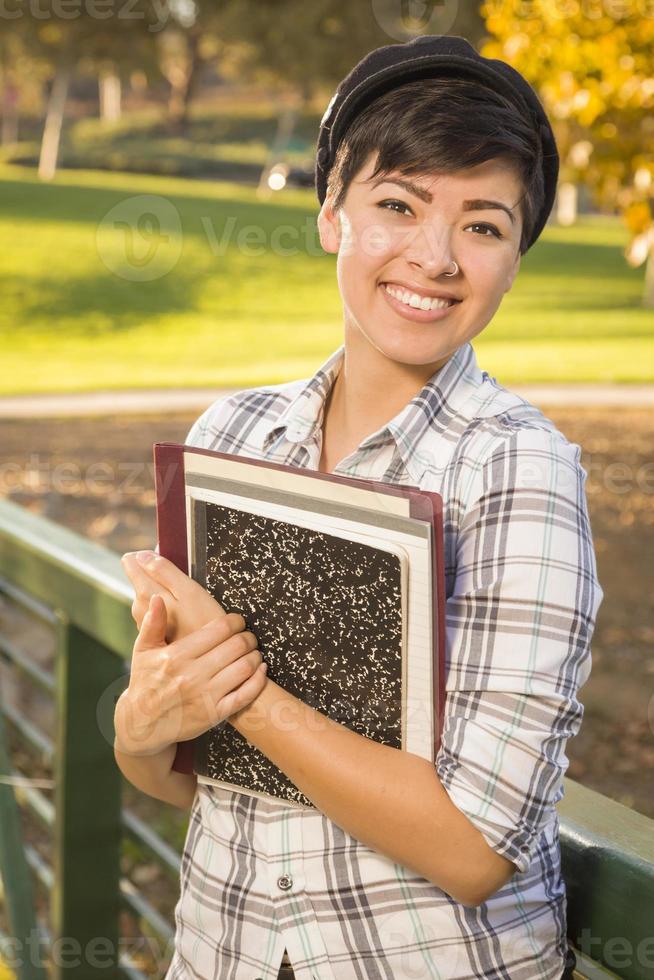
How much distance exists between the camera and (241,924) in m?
1.39

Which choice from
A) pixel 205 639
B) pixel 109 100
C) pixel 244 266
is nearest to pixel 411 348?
pixel 205 639

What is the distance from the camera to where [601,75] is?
5.90m

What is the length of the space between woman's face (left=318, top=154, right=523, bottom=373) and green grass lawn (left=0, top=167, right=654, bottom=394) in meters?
12.7

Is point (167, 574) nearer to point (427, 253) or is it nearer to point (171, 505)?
point (171, 505)

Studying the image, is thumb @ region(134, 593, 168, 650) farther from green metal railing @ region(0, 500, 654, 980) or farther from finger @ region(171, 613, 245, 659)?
green metal railing @ region(0, 500, 654, 980)

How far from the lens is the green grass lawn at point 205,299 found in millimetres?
17156

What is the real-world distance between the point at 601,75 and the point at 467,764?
5.33 metres

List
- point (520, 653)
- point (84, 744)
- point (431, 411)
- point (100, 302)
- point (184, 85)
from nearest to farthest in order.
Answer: point (520, 653) → point (431, 411) → point (84, 744) → point (100, 302) → point (184, 85)

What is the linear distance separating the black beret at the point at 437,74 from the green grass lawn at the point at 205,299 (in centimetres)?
1269

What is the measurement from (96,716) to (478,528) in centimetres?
130

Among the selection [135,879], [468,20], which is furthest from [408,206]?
[468,20]

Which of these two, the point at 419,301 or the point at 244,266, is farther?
the point at 244,266

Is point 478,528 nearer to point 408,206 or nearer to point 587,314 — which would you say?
point 408,206

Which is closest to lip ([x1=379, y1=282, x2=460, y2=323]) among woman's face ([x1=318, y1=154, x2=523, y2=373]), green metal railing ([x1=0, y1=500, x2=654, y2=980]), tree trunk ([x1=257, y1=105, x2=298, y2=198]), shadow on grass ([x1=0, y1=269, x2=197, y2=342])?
woman's face ([x1=318, y1=154, x2=523, y2=373])
